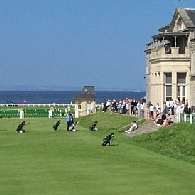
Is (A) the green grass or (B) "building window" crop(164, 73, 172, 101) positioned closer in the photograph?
(A) the green grass

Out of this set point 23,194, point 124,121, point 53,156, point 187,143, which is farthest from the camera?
point 124,121

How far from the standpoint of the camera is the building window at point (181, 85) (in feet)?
181

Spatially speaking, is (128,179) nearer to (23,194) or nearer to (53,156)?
(23,194)

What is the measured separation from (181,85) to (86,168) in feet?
95.1

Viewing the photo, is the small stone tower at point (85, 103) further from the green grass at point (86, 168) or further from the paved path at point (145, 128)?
the green grass at point (86, 168)

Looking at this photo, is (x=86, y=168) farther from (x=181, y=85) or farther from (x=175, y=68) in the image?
(x=181, y=85)

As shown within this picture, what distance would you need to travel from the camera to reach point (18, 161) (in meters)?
29.7

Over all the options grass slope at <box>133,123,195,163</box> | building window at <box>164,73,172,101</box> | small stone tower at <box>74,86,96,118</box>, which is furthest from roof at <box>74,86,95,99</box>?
grass slope at <box>133,123,195,163</box>

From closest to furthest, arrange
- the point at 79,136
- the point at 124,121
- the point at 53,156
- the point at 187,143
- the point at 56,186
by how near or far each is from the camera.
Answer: the point at 56,186
the point at 53,156
the point at 187,143
the point at 79,136
the point at 124,121

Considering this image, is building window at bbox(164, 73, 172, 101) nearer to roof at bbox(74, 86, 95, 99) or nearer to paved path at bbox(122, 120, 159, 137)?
paved path at bbox(122, 120, 159, 137)

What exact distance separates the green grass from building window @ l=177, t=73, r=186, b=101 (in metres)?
13.1

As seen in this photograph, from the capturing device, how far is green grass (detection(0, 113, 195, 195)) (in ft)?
73.4

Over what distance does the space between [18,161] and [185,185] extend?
358 inches

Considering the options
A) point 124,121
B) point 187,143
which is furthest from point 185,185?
point 124,121
